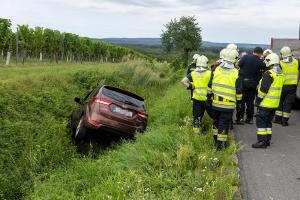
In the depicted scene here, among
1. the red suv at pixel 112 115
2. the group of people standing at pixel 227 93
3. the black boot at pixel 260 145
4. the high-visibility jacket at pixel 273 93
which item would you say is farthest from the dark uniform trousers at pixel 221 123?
the red suv at pixel 112 115

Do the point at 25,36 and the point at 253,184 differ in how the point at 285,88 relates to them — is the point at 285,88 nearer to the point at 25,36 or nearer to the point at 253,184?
the point at 253,184

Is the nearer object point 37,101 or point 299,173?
point 299,173

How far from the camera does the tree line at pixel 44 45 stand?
32656mm

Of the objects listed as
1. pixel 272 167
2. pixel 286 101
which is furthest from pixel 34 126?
pixel 272 167

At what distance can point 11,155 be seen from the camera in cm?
980

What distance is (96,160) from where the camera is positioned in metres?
8.62

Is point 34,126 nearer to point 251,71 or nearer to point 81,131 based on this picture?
point 81,131

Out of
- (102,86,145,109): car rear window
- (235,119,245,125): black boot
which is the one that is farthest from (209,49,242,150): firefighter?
(235,119,245,125): black boot

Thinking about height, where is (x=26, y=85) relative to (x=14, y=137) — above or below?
above

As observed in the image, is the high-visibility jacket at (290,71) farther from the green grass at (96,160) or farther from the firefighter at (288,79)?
the green grass at (96,160)

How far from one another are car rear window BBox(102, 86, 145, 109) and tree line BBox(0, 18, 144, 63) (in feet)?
57.2

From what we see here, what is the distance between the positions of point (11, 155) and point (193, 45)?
5775 cm

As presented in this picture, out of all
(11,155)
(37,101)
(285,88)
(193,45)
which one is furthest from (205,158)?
(193,45)

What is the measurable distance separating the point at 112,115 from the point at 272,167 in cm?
384
